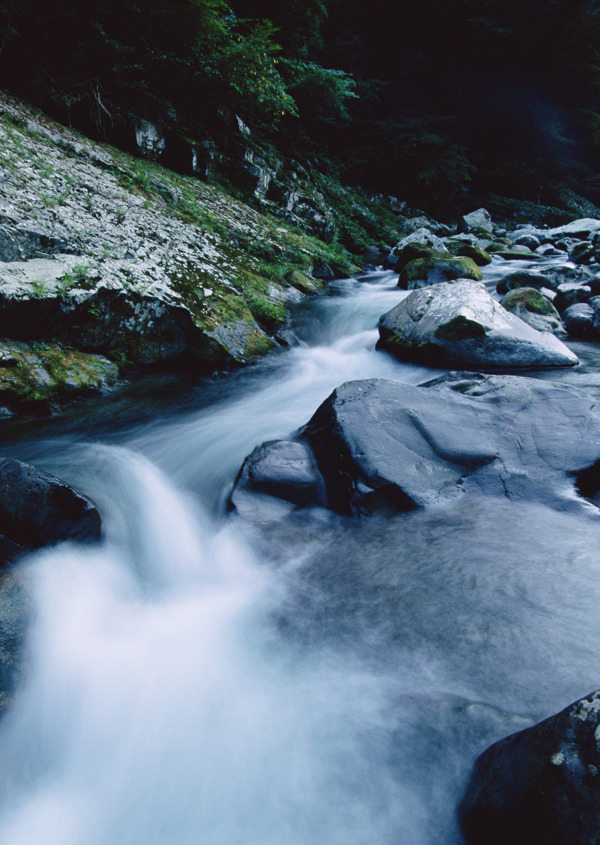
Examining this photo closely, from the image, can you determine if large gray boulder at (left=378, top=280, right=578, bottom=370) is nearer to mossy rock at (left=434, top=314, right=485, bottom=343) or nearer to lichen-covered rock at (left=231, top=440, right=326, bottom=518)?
mossy rock at (left=434, top=314, right=485, bottom=343)

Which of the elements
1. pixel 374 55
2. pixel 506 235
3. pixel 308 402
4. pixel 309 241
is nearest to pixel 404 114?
pixel 374 55

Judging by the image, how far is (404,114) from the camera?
88.2ft

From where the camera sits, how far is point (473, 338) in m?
5.22

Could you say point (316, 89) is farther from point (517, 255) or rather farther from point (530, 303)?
point (530, 303)

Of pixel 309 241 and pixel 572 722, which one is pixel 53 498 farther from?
pixel 309 241

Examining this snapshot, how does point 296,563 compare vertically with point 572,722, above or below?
below

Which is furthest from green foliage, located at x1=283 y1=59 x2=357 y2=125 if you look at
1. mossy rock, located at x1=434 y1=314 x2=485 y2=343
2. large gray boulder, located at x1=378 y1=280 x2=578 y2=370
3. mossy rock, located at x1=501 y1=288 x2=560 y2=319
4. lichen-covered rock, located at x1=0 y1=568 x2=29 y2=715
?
lichen-covered rock, located at x1=0 y1=568 x2=29 y2=715

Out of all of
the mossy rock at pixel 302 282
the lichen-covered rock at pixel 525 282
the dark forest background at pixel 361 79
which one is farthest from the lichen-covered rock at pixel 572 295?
the dark forest background at pixel 361 79

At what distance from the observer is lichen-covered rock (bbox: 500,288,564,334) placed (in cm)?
655

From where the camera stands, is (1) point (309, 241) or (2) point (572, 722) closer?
(2) point (572, 722)

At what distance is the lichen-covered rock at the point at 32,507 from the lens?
2359mm

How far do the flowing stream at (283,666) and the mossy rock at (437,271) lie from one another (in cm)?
715

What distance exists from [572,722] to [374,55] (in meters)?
37.2

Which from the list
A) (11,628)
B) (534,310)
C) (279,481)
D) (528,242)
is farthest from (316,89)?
(11,628)
